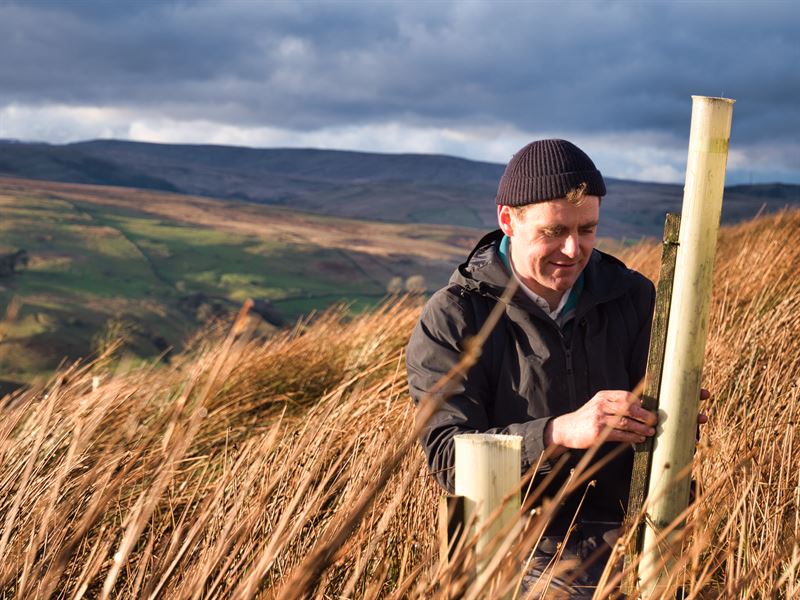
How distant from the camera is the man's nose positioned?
200 cm

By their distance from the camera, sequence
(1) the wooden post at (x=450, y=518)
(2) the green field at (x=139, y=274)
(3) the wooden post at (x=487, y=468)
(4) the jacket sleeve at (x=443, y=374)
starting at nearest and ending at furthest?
1. (1) the wooden post at (x=450, y=518)
2. (3) the wooden post at (x=487, y=468)
3. (4) the jacket sleeve at (x=443, y=374)
4. (2) the green field at (x=139, y=274)

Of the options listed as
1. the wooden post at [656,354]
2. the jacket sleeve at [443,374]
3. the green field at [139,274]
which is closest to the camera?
the wooden post at [656,354]

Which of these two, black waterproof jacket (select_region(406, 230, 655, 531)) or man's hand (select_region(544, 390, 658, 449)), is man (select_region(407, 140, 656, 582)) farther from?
man's hand (select_region(544, 390, 658, 449))

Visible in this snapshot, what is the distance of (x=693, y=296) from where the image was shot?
69.1 inches

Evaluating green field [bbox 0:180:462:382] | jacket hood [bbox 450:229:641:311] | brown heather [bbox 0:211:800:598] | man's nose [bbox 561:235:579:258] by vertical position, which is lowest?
green field [bbox 0:180:462:382]

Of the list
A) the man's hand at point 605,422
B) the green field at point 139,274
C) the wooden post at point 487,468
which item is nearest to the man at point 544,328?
the man's hand at point 605,422

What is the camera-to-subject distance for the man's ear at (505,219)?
213 cm

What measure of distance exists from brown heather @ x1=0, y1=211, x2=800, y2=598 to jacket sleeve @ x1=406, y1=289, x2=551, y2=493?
0.18 metres

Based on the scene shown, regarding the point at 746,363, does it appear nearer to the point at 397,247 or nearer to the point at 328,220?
the point at 397,247

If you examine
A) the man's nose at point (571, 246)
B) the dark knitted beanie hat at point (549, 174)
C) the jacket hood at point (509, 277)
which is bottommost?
the jacket hood at point (509, 277)

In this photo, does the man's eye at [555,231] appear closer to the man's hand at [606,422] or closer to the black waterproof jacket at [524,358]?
the black waterproof jacket at [524,358]

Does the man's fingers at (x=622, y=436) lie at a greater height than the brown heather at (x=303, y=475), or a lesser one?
greater

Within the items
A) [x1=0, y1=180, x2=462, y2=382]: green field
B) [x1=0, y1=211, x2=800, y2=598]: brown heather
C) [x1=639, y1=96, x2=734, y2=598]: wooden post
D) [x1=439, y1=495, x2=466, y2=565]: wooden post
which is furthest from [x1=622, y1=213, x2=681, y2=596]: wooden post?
[x1=0, y1=180, x2=462, y2=382]: green field

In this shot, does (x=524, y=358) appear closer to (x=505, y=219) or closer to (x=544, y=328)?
(x=544, y=328)
